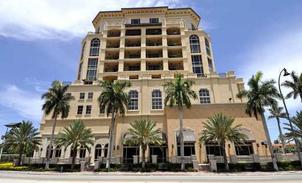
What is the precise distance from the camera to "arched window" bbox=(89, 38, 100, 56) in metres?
59.6

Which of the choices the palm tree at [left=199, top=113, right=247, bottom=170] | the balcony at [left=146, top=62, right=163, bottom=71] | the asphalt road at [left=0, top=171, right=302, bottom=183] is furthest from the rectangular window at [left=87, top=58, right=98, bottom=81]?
the palm tree at [left=199, top=113, right=247, bottom=170]

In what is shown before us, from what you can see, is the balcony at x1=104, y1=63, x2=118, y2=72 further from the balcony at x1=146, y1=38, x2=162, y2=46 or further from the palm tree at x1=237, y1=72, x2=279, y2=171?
the palm tree at x1=237, y1=72, x2=279, y2=171

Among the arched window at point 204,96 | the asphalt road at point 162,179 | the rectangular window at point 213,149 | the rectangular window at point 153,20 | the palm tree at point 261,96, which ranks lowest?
the asphalt road at point 162,179

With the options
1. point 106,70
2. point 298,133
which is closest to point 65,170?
point 106,70

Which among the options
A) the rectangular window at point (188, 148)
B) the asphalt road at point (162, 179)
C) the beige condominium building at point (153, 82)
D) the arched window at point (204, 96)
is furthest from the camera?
the arched window at point (204, 96)

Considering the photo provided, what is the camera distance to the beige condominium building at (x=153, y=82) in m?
37.8

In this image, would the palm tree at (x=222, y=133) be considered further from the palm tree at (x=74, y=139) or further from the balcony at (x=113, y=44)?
the balcony at (x=113, y=44)

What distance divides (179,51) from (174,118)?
85.8ft

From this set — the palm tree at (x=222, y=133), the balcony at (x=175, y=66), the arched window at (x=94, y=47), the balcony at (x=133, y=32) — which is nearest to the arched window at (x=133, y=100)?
the balcony at (x=175, y=66)

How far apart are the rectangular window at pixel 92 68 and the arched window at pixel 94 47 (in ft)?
6.52

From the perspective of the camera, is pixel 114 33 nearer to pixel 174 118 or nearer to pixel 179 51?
pixel 179 51

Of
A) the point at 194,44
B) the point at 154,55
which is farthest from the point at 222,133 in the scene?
the point at 154,55

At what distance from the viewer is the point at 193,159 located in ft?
111

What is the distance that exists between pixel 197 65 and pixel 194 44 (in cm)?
686
